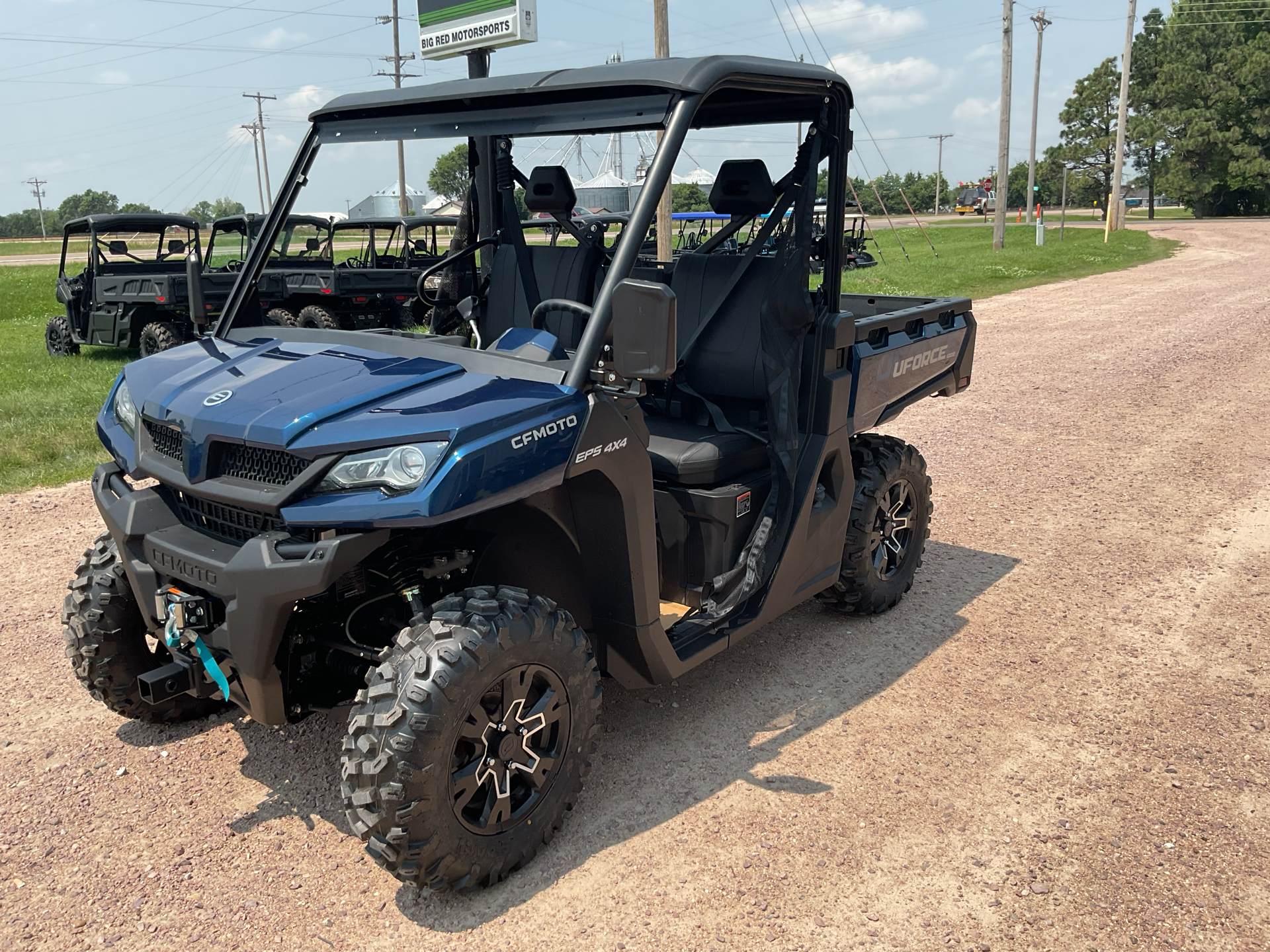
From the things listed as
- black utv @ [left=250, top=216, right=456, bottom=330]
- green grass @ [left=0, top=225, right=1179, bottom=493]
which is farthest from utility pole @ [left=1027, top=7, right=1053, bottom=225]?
black utv @ [left=250, top=216, right=456, bottom=330]

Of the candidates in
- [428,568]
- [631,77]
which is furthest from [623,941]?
[631,77]

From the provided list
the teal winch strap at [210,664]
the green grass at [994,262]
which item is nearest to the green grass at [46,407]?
the teal winch strap at [210,664]

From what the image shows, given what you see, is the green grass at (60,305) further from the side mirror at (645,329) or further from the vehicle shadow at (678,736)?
the side mirror at (645,329)

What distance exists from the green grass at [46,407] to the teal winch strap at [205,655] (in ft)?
13.8

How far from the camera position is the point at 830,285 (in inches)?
166

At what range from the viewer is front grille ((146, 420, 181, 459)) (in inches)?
123

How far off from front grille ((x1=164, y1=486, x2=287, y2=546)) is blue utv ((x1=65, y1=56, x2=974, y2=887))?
1cm

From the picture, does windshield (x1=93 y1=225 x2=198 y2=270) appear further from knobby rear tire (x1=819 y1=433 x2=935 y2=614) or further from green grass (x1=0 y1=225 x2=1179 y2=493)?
knobby rear tire (x1=819 y1=433 x2=935 y2=614)

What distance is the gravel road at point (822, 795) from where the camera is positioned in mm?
2891

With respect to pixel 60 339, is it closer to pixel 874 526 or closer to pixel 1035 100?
pixel 874 526

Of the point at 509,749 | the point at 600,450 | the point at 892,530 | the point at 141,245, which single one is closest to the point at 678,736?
the point at 509,749

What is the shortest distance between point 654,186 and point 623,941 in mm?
2062

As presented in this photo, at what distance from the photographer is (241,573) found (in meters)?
2.73

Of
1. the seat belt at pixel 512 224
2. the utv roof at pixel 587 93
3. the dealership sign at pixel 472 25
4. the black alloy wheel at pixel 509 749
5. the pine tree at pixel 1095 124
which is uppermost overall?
the pine tree at pixel 1095 124
